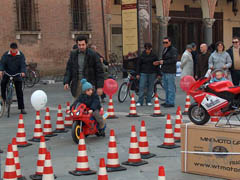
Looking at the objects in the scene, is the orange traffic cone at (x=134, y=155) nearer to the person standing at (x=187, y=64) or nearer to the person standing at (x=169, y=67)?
the person standing at (x=169, y=67)

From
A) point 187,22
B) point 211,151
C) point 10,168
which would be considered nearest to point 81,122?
point 10,168

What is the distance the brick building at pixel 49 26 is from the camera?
23453 mm

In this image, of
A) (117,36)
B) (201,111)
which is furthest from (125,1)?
(201,111)

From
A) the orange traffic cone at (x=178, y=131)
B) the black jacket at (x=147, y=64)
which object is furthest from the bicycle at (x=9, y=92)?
the orange traffic cone at (x=178, y=131)

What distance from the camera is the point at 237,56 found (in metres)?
11.8

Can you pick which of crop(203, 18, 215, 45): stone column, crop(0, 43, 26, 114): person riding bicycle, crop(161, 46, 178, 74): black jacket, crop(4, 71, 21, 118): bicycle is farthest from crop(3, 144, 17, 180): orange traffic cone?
crop(203, 18, 215, 45): stone column

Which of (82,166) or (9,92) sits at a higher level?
(9,92)

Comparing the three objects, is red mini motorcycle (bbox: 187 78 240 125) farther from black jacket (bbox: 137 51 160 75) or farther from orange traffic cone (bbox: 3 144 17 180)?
black jacket (bbox: 137 51 160 75)

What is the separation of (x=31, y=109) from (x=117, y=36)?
17.7m

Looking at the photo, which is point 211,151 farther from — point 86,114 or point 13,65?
point 13,65

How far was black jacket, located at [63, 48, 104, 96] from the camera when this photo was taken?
9.26 metres

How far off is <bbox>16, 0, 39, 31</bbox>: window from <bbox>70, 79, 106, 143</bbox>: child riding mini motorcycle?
16.1 meters

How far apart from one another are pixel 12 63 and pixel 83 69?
3.55 meters

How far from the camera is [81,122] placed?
27.5 feet
